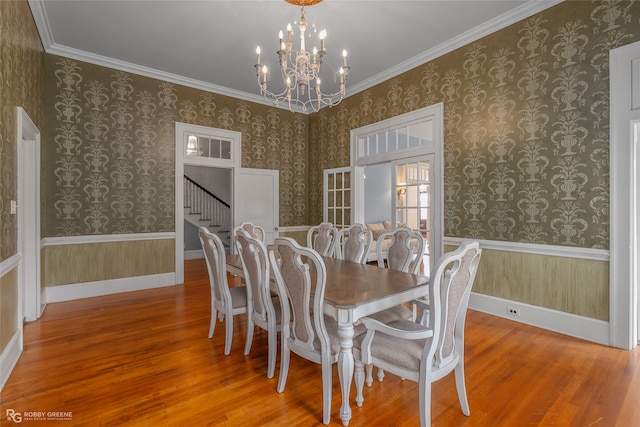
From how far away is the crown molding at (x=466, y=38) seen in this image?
305cm

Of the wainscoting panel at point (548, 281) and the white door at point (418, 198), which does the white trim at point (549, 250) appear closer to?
the wainscoting panel at point (548, 281)

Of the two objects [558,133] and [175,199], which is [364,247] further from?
[175,199]

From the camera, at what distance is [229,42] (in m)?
3.76

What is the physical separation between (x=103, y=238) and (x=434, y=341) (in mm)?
4510

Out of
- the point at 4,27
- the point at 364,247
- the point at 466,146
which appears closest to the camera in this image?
the point at 4,27

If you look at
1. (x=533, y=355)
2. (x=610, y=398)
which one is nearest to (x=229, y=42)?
(x=533, y=355)

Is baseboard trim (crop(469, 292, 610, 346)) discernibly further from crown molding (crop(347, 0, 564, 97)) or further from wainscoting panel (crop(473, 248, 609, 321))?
crown molding (crop(347, 0, 564, 97))

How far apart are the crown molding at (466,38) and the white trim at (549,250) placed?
91.0 inches

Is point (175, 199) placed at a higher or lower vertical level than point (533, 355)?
higher

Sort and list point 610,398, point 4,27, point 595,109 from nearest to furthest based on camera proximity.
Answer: point 610,398, point 4,27, point 595,109

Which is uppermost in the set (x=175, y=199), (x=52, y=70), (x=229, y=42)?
(x=229, y=42)

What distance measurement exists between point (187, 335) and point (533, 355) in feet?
9.93

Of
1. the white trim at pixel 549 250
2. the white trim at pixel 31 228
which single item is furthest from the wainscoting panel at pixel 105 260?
the white trim at pixel 549 250

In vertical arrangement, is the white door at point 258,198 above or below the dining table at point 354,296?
above
